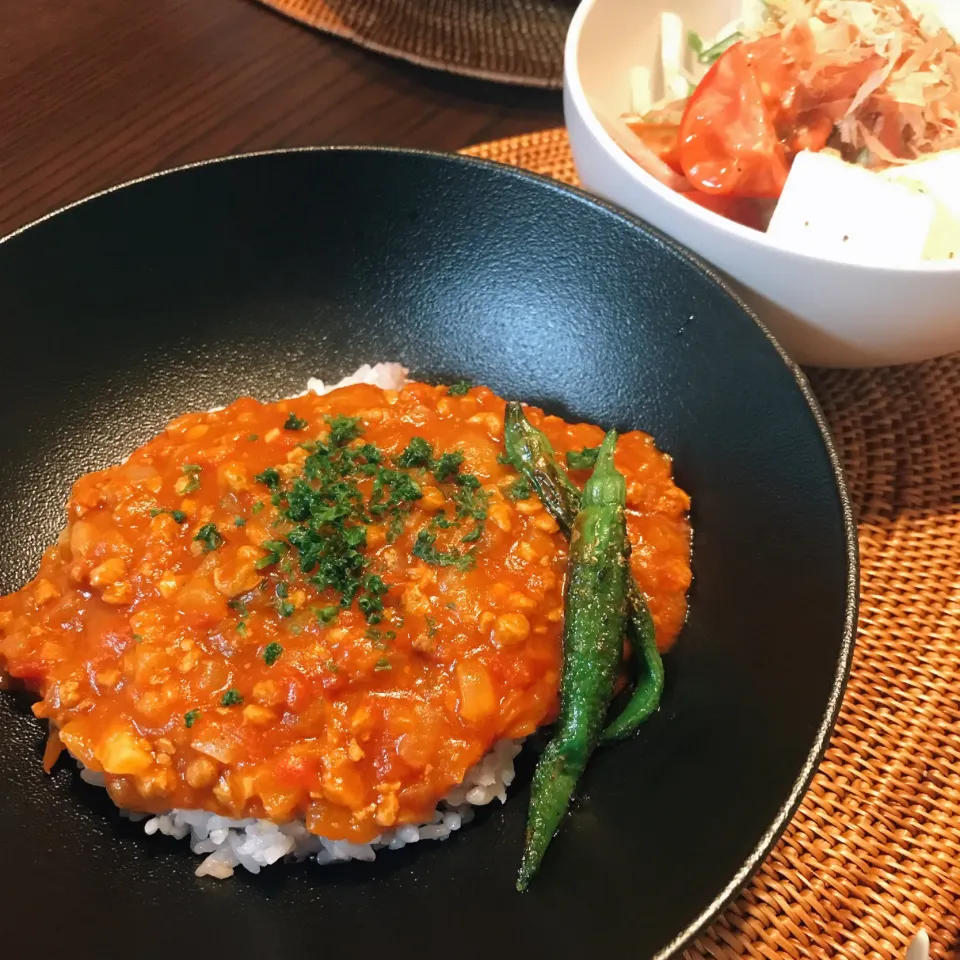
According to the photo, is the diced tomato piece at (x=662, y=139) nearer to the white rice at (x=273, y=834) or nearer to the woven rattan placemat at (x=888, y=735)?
the woven rattan placemat at (x=888, y=735)

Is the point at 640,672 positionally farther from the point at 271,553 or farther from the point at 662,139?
the point at 662,139

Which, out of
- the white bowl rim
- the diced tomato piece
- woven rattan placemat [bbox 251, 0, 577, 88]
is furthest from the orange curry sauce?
woven rattan placemat [bbox 251, 0, 577, 88]

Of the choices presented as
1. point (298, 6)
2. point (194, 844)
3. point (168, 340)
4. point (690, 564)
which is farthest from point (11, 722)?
point (298, 6)

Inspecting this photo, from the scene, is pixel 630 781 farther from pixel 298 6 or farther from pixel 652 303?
pixel 298 6

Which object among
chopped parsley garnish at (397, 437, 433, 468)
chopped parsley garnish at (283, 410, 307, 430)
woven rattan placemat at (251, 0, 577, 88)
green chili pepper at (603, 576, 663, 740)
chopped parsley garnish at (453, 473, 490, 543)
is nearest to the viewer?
green chili pepper at (603, 576, 663, 740)

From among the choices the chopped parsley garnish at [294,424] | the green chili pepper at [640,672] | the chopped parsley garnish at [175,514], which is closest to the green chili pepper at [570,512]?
the green chili pepper at [640,672]

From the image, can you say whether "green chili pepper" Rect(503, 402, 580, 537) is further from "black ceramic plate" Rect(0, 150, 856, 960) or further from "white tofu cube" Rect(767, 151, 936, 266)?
"white tofu cube" Rect(767, 151, 936, 266)
